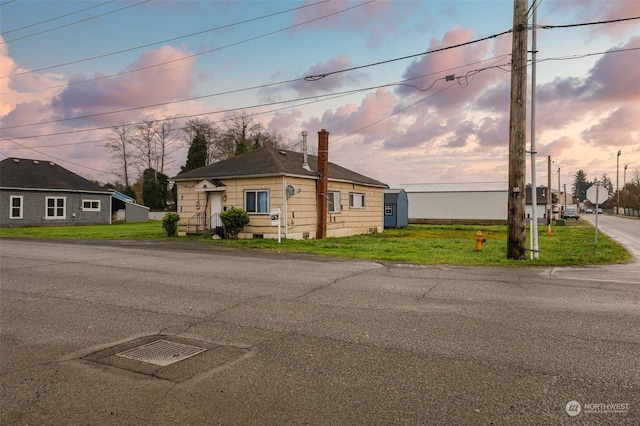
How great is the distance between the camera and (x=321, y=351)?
5012 millimetres

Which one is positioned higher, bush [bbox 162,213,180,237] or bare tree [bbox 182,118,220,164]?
bare tree [bbox 182,118,220,164]

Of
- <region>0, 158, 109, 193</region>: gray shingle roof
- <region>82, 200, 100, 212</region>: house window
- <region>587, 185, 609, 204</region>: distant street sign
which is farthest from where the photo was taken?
<region>82, 200, 100, 212</region>: house window

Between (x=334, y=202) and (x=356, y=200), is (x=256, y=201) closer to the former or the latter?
(x=334, y=202)

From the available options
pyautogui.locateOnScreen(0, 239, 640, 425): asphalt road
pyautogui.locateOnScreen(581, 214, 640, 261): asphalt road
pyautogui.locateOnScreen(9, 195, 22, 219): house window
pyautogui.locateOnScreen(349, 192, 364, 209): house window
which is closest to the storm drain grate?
pyautogui.locateOnScreen(0, 239, 640, 425): asphalt road

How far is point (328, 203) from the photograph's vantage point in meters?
24.4

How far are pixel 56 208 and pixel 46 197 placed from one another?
Answer: 46.6 inches

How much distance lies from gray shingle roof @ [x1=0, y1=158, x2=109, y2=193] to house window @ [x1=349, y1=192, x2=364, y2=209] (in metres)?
25.3

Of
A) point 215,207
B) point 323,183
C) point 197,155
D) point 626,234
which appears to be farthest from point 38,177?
point 626,234

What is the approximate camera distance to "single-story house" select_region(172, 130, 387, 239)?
2148 centimetres

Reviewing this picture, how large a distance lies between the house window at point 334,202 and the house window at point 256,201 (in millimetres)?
4255

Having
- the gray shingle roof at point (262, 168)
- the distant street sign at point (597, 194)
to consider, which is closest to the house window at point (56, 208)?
the gray shingle roof at point (262, 168)

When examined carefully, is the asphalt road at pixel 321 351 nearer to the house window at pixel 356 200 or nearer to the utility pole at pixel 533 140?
the utility pole at pixel 533 140

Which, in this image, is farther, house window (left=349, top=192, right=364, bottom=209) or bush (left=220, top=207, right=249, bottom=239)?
house window (left=349, top=192, right=364, bottom=209)

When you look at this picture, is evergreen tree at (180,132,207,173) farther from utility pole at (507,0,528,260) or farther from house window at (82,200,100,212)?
utility pole at (507,0,528,260)
